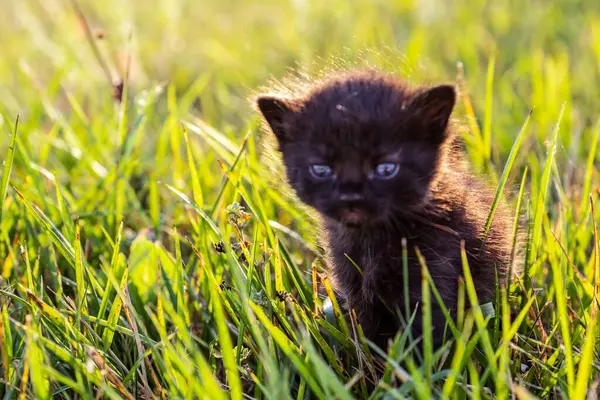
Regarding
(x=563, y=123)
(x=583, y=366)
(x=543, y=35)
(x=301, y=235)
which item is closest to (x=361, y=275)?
(x=301, y=235)

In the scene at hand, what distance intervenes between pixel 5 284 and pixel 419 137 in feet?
6.05

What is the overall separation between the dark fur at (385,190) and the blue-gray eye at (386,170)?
23 millimetres

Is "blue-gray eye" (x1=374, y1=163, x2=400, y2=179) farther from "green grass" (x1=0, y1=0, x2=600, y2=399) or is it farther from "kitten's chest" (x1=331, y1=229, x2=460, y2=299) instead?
"green grass" (x1=0, y1=0, x2=600, y2=399)

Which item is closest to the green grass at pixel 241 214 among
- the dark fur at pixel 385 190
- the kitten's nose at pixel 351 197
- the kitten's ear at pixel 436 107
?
the dark fur at pixel 385 190

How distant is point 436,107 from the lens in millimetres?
2936

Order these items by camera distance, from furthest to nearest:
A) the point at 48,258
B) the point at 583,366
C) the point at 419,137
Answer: the point at 48,258, the point at 419,137, the point at 583,366

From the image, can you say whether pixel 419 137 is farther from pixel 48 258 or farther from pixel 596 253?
pixel 48 258

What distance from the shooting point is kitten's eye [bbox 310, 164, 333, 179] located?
2.91 metres

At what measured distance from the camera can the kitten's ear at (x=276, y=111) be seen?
10.4ft

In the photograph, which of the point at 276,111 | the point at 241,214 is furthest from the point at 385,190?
the point at 276,111

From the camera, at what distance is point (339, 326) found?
3.12 m

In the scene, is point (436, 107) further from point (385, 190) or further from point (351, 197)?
point (351, 197)

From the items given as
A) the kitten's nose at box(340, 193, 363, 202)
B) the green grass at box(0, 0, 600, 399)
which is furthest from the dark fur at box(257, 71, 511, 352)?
the green grass at box(0, 0, 600, 399)

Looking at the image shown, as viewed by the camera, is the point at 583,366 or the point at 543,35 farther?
the point at 543,35
